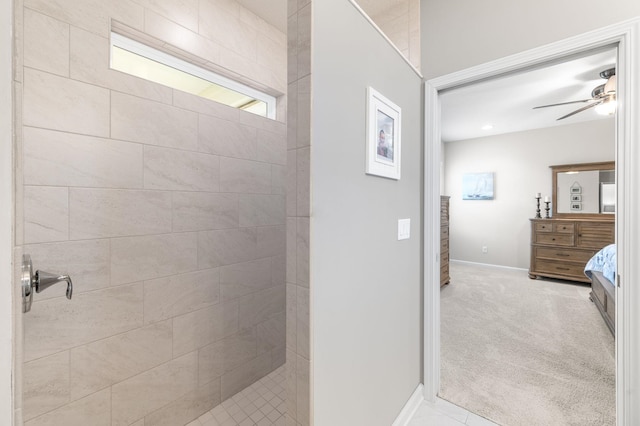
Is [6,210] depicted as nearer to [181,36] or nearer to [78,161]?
[78,161]

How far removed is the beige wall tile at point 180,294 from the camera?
1.53 meters

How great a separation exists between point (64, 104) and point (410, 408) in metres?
2.48

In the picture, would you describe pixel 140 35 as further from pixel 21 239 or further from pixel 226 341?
pixel 226 341

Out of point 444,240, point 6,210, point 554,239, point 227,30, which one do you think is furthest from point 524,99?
point 6,210

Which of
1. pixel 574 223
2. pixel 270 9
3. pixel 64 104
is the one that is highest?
pixel 270 9

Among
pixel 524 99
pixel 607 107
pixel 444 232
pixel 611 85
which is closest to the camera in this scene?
pixel 611 85

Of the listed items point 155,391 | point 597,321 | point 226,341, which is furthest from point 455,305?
point 155,391

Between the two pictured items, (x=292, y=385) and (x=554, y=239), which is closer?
(x=292, y=385)

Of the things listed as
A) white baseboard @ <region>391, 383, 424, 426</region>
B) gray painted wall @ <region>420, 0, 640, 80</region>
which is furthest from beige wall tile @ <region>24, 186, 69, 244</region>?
gray painted wall @ <region>420, 0, 640, 80</region>

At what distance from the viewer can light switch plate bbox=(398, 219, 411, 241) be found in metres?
1.60

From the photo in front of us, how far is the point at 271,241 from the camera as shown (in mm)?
2188

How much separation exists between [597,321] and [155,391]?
4.31 m

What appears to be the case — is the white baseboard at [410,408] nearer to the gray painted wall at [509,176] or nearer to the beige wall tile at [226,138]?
the beige wall tile at [226,138]

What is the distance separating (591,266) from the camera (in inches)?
136
